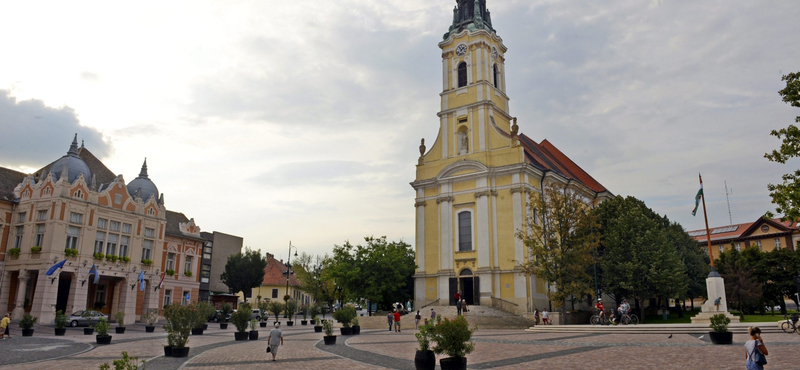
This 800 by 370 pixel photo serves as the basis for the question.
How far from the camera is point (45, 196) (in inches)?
1470

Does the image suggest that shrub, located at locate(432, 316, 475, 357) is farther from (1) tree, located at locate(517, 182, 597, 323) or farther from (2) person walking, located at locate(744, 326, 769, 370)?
(1) tree, located at locate(517, 182, 597, 323)

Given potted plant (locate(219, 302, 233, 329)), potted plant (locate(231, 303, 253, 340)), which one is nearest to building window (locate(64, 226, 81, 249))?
Result: potted plant (locate(219, 302, 233, 329))

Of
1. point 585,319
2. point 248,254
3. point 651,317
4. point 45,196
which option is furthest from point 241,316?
point 248,254

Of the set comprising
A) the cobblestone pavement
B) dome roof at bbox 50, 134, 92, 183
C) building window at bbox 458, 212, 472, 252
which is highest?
dome roof at bbox 50, 134, 92, 183

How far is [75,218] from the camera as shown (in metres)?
38.2

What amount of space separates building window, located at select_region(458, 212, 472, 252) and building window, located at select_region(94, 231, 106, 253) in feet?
92.2

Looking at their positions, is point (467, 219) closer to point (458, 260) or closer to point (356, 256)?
point (458, 260)

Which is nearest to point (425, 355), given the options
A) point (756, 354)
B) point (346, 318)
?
point (756, 354)

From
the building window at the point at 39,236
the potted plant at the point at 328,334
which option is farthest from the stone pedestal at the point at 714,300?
the building window at the point at 39,236

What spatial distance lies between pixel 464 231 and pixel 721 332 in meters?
26.6

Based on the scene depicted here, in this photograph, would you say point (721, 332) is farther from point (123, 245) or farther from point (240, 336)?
point (123, 245)

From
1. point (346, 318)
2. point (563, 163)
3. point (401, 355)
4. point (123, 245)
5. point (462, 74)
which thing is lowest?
point (401, 355)

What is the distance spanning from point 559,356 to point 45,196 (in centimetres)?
3755

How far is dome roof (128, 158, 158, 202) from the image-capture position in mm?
46031
